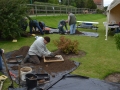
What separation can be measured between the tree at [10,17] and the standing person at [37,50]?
4325mm

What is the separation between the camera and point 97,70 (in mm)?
6094

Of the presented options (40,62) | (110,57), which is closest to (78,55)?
(110,57)

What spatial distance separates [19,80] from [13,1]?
6961mm

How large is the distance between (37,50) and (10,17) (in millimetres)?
4653

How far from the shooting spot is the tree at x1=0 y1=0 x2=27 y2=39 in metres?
10.2

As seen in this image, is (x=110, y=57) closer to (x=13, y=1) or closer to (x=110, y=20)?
(x=13, y=1)

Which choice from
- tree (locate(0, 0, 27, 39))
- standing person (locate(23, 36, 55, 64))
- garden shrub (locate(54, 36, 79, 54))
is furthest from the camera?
tree (locate(0, 0, 27, 39))

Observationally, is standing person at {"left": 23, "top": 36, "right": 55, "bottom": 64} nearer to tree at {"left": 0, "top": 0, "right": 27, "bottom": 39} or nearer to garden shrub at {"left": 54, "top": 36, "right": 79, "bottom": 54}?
garden shrub at {"left": 54, "top": 36, "right": 79, "bottom": 54}

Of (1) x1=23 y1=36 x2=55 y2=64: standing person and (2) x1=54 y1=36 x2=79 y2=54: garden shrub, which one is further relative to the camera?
(2) x1=54 y1=36 x2=79 y2=54: garden shrub

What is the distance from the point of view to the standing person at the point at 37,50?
623 centimetres

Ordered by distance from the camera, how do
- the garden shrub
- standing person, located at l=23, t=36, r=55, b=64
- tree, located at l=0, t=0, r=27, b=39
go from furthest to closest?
1. tree, located at l=0, t=0, r=27, b=39
2. the garden shrub
3. standing person, located at l=23, t=36, r=55, b=64

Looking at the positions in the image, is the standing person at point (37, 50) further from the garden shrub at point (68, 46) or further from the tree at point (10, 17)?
the tree at point (10, 17)

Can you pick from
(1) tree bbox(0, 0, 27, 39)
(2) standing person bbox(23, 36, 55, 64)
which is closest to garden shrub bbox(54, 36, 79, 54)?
(2) standing person bbox(23, 36, 55, 64)

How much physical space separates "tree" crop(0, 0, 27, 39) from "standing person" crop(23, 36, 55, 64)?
4325mm
